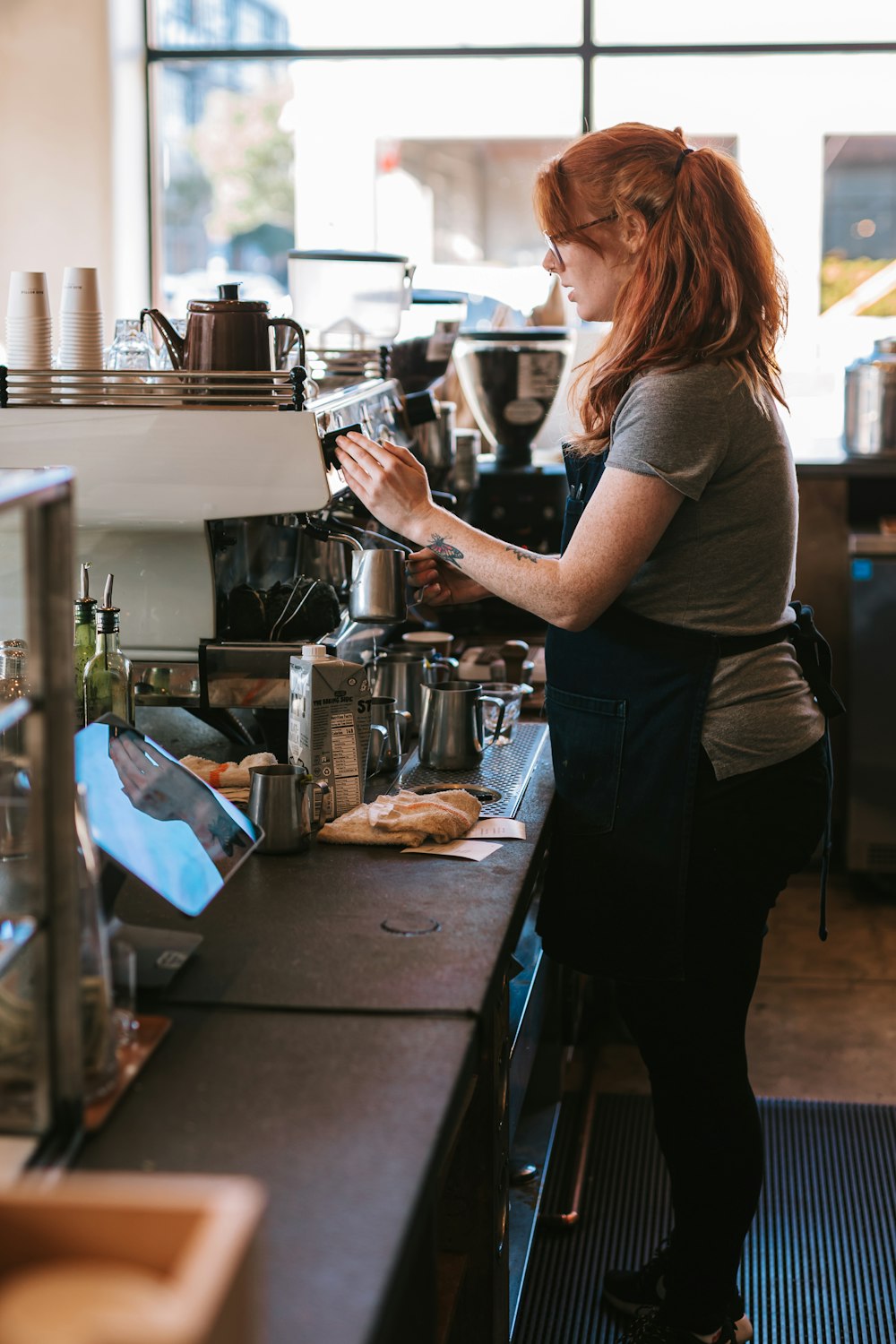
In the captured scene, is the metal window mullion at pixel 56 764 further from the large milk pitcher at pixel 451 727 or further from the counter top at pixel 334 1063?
the large milk pitcher at pixel 451 727

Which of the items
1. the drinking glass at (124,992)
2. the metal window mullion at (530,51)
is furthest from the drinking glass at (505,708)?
the metal window mullion at (530,51)

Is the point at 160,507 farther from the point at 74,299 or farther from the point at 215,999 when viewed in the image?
the point at 215,999

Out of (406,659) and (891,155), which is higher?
(891,155)

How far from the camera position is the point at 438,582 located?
242 centimetres

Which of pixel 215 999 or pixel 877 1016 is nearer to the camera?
pixel 215 999

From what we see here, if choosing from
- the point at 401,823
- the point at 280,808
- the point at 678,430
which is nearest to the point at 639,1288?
the point at 401,823

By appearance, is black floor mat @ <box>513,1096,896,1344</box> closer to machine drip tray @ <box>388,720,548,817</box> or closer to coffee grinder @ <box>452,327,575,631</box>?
machine drip tray @ <box>388,720,548,817</box>

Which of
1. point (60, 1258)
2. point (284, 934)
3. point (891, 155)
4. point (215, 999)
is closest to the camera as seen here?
point (60, 1258)

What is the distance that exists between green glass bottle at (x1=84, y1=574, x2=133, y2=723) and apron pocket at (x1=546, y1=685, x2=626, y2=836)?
631 mm

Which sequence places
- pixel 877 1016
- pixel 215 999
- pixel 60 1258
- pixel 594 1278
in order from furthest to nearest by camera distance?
pixel 877 1016 < pixel 594 1278 < pixel 215 999 < pixel 60 1258

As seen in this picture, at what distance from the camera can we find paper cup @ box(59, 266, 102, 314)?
227 centimetres

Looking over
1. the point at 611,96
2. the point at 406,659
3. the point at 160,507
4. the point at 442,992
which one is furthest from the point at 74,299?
the point at 611,96

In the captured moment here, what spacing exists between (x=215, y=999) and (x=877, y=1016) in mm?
2544

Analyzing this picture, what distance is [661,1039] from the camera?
2.03 m
